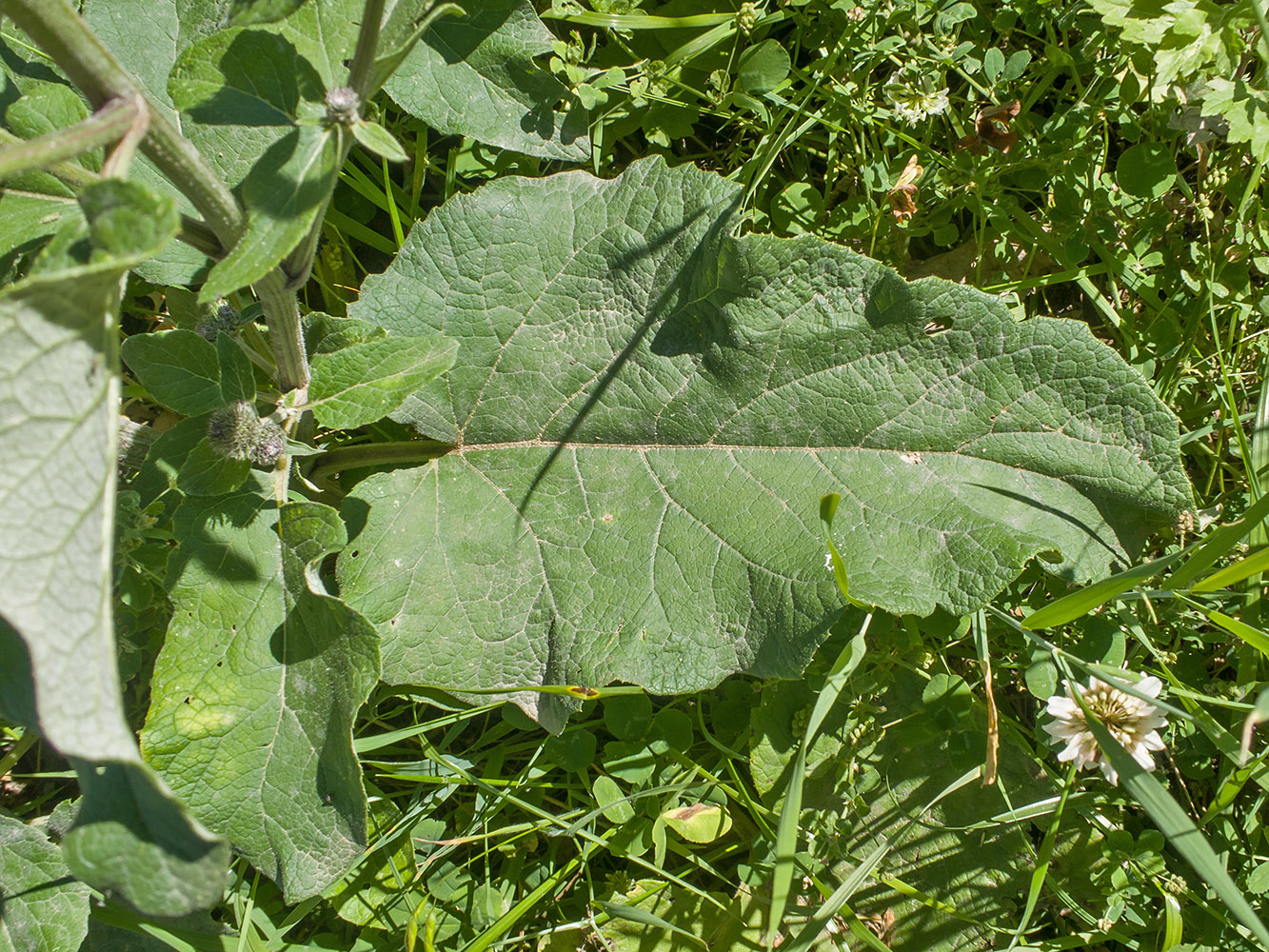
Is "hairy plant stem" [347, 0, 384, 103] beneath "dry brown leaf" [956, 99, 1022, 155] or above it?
above

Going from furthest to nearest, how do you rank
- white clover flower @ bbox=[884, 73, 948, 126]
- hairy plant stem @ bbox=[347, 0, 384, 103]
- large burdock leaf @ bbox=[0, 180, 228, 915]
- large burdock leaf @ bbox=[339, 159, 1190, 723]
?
white clover flower @ bbox=[884, 73, 948, 126] → large burdock leaf @ bbox=[339, 159, 1190, 723] → hairy plant stem @ bbox=[347, 0, 384, 103] → large burdock leaf @ bbox=[0, 180, 228, 915]

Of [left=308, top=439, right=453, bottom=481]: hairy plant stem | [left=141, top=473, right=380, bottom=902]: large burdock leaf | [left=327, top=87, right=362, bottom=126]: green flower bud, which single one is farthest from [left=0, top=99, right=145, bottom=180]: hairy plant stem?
[left=308, top=439, right=453, bottom=481]: hairy plant stem

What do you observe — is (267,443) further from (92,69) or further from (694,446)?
(694,446)

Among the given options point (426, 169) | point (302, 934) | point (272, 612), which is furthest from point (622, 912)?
point (426, 169)

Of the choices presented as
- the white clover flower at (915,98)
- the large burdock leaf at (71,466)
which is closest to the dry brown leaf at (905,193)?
the white clover flower at (915,98)

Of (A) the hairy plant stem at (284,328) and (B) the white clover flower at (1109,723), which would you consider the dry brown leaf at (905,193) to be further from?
(A) the hairy plant stem at (284,328)

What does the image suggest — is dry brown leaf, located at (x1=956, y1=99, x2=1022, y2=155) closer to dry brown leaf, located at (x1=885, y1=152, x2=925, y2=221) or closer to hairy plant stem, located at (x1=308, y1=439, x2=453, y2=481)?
dry brown leaf, located at (x1=885, y1=152, x2=925, y2=221)
